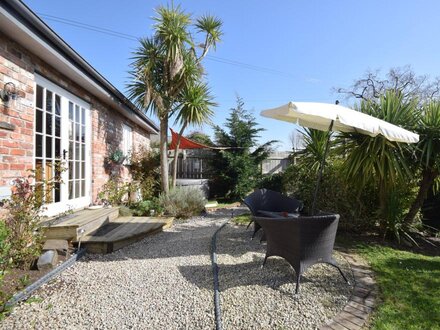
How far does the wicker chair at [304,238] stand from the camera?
9.40 feet

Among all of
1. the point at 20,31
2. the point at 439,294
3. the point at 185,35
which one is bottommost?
the point at 439,294

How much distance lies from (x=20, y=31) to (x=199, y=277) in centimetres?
416

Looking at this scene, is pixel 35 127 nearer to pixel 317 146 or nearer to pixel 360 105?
pixel 317 146

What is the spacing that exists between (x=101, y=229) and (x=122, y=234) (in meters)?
0.73

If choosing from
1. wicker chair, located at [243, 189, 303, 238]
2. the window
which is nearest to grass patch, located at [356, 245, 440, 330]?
wicker chair, located at [243, 189, 303, 238]

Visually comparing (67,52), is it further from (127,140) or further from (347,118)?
(127,140)

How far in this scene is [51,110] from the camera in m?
4.82

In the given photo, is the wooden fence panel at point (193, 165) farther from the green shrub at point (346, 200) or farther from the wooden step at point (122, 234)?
the green shrub at point (346, 200)

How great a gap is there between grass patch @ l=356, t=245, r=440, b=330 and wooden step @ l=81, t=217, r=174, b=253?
12.5ft

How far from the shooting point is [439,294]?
9.64 ft

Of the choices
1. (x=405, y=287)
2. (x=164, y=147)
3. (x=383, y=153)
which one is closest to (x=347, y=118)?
(x=383, y=153)

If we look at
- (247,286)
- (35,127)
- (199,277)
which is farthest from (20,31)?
(247,286)

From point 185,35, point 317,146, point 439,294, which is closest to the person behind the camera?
point 439,294

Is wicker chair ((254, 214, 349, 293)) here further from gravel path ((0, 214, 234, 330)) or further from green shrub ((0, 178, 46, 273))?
green shrub ((0, 178, 46, 273))
